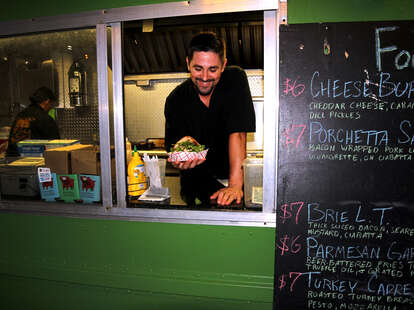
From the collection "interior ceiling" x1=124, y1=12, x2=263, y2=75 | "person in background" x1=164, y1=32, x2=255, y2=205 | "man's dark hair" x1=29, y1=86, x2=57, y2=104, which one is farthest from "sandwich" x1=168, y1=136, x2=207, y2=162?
"interior ceiling" x1=124, y1=12, x2=263, y2=75

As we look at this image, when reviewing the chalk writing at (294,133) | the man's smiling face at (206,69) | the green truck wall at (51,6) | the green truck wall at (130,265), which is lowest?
the green truck wall at (130,265)

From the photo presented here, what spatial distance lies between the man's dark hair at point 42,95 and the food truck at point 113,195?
0.06 metres

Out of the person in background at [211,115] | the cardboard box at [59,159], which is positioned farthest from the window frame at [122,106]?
the person in background at [211,115]

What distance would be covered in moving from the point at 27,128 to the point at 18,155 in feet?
0.78

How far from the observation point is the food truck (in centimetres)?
161

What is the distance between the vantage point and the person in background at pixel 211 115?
7.94 ft

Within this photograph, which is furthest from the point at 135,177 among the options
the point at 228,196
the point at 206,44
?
the point at 206,44

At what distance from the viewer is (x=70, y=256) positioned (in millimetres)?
1975

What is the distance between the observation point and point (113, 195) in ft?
6.15

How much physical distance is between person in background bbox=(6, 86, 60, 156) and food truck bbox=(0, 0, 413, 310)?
6 cm

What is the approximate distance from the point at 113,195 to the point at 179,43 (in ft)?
8.40

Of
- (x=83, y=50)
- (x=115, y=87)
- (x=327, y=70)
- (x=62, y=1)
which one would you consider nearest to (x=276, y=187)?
(x=327, y=70)

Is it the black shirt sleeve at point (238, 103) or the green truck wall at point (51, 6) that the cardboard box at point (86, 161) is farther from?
the black shirt sleeve at point (238, 103)

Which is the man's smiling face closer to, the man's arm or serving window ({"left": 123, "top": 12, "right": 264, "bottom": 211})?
the man's arm
